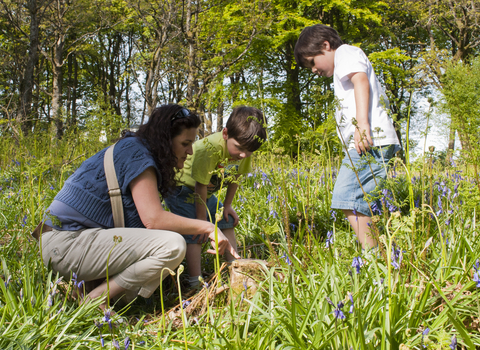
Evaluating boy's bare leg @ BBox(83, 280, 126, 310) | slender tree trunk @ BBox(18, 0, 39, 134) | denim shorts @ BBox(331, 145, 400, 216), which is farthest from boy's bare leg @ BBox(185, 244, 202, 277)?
slender tree trunk @ BBox(18, 0, 39, 134)

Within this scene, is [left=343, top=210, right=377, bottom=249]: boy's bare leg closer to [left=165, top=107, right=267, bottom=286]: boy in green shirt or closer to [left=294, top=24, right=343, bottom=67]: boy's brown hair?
[left=165, top=107, right=267, bottom=286]: boy in green shirt

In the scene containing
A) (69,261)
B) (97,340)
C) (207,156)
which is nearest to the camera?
(97,340)

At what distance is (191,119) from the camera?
2.17 meters

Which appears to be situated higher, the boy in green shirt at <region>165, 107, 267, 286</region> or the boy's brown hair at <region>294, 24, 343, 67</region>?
the boy's brown hair at <region>294, 24, 343, 67</region>

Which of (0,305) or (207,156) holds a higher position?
(207,156)

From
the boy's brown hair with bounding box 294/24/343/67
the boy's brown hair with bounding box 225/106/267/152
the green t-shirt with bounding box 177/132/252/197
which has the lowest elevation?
the green t-shirt with bounding box 177/132/252/197

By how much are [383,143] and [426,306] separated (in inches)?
41.8

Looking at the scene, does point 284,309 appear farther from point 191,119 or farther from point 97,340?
point 191,119

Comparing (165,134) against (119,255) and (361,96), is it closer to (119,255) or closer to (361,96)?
(119,255)

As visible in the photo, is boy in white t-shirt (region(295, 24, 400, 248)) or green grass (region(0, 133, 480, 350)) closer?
green grass (region(0, 133, 480, 350))

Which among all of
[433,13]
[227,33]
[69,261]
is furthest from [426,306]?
[433,13]

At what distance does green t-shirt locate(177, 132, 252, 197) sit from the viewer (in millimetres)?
2342

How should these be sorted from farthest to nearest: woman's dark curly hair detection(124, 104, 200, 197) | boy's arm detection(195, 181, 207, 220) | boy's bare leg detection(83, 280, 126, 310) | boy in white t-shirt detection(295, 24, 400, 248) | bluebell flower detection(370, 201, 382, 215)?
boy's arm detection(195, 181, 207, 220) → bluebell flower detection(370, 201, 382, 215) → boy in white t-shirt detection(295, 24, 400, 248) → woman's dark curly hair detection(124, 104, 200, 197) → boy's bare leg detection(83, 280, 126, 310)

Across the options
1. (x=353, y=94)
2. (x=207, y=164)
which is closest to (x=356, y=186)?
(x=353, y=94)
